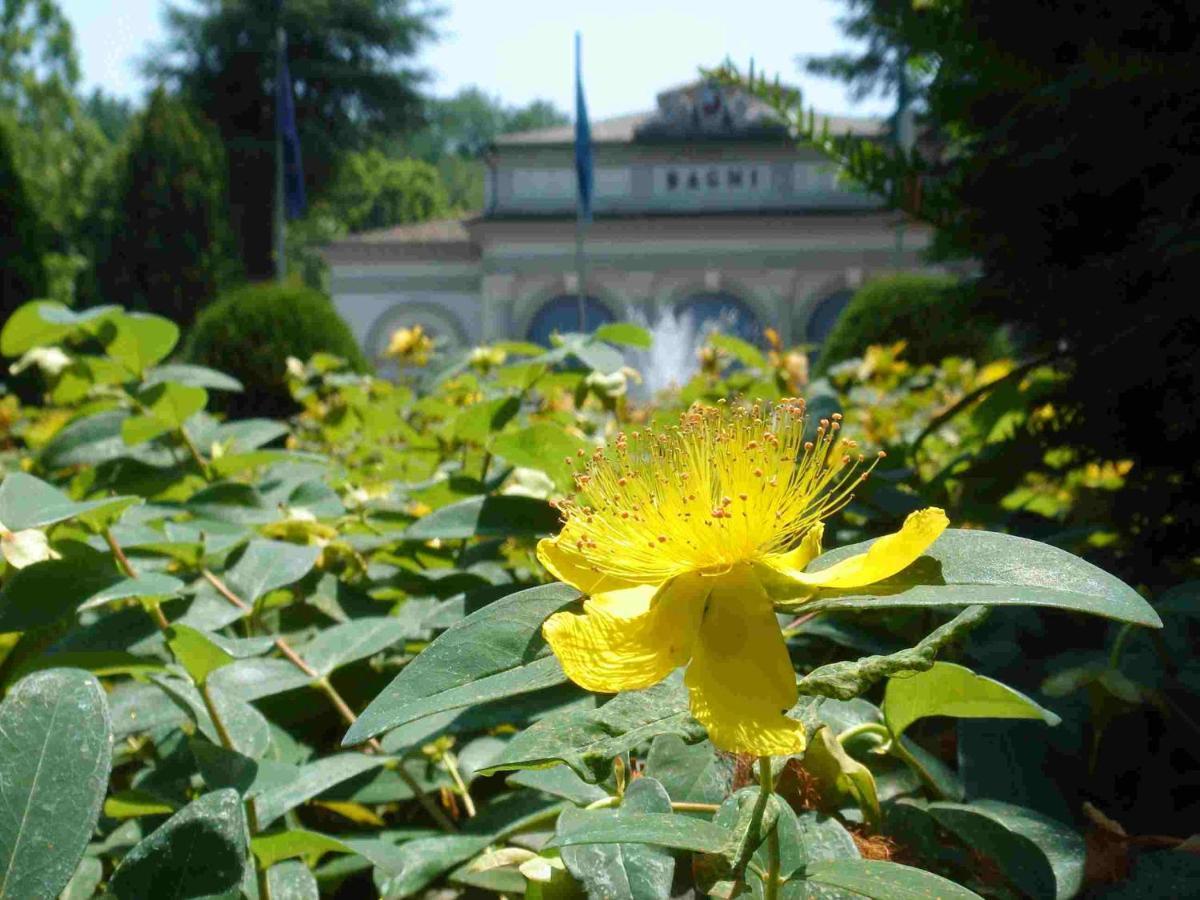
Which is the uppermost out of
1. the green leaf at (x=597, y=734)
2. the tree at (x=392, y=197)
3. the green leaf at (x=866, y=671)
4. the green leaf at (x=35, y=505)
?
the tree at (x=392, y=197)

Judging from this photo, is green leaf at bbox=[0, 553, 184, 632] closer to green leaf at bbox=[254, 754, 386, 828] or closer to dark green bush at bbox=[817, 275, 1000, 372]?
green leaf at bbox=[254, 754, 386, 828]

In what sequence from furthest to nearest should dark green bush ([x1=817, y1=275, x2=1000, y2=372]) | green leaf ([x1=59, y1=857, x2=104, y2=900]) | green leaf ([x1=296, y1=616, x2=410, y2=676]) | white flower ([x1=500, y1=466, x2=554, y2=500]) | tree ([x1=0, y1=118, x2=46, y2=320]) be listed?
tree ([x1=0, y1=118, x2=46, y2=320]) < dark green bush ([x1=817, y1=275, x2=1000, y2=372]) < white flower ([x1=500, y1=466, x2=554, y2=500]) < green leaf ([x1=296, y1=616, x2=410, y2=676]) < green leaf ([x1=59, y1=857, x2=104, y2=900])

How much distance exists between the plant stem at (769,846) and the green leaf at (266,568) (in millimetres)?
485

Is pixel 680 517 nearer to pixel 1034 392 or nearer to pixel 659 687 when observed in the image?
pixel 659 687

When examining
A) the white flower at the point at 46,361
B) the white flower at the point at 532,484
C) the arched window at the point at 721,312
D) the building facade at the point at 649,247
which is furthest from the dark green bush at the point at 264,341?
the arched window at the point at 721,312

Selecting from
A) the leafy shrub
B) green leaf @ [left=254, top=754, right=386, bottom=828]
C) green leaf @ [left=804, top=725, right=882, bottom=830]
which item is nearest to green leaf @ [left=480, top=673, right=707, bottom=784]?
the leafy shrub

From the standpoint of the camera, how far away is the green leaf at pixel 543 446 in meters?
0.79

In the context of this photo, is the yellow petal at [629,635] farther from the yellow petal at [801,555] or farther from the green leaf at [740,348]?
the green leaf at [740,348]

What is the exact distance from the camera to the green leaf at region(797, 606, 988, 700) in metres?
0.41

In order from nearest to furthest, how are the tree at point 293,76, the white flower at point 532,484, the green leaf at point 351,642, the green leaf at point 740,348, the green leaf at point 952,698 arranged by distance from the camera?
1. the green leaf at point 952,698
2. the green leaf at point 351,642
3. the white flower at point 532,484
4. the green leaf at point 740,348
5. the tree at point 293,76

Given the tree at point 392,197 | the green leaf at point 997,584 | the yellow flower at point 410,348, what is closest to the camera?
the green leaf at point 997,584

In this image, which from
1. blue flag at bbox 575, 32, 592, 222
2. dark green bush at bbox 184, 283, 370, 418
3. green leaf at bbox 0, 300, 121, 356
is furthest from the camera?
blue flag at bbox 575, 32, 592, 222

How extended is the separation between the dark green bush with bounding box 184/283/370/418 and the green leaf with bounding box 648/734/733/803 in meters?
6.79

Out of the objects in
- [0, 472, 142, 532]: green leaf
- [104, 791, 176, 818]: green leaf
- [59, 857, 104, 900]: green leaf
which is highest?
[0, 472, 142, 532]: green leaf
